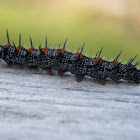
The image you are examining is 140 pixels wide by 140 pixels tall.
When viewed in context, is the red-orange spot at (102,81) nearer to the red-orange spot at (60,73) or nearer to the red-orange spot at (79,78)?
the red-orange spot at (79,78)

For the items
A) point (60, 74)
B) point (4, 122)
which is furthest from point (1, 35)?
point (4, 122)

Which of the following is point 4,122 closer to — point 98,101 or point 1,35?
point 98,101

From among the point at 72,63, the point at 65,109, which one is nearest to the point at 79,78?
the point at 72,63

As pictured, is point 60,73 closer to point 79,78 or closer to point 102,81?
point 79,78

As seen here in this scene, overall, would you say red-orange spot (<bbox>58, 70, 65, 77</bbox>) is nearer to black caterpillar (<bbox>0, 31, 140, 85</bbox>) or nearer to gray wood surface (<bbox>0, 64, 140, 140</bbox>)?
black caterpillar (<bbox>0, 31, 140, 85</bbox>)

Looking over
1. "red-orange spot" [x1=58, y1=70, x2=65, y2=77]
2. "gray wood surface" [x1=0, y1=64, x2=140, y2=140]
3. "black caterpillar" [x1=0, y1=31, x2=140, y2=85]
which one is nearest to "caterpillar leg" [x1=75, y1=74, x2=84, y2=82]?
"black caterpillar" [x1=0, y1=31, x2=140, y2=85]

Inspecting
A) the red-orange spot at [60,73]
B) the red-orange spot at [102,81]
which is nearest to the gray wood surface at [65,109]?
the red-orange spot at [102,81]

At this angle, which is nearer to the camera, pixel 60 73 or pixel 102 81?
pixel 102 81
